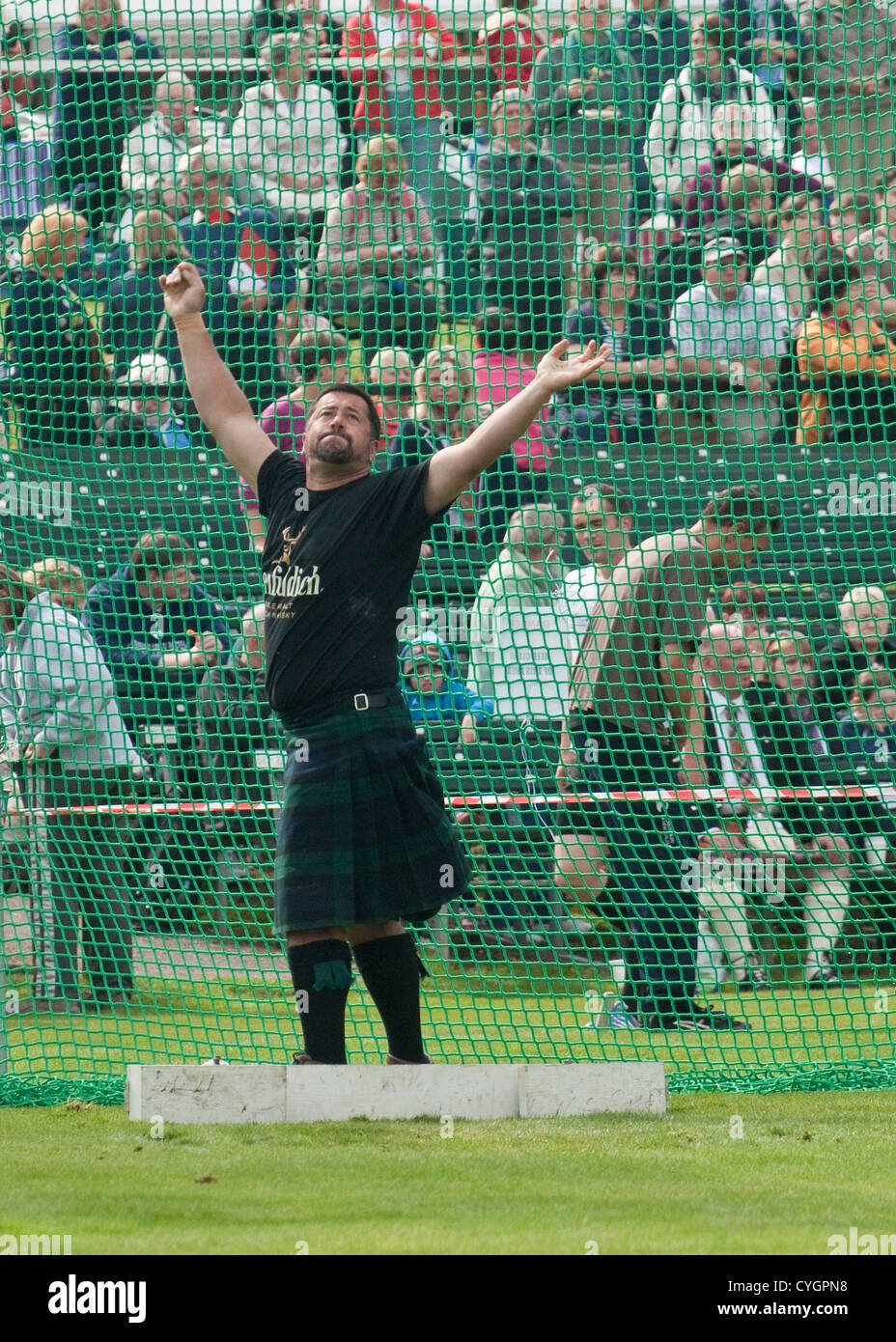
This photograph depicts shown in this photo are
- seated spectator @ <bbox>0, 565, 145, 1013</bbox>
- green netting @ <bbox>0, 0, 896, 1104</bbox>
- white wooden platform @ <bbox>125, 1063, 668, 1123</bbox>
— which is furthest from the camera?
green netting @ <bbox>0, 0, 896, 1104</bbox>

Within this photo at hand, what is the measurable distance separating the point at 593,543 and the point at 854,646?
1.03 m

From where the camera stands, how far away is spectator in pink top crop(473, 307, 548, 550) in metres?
6.11

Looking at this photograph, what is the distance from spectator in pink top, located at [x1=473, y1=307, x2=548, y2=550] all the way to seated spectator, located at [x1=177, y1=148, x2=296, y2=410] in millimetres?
726

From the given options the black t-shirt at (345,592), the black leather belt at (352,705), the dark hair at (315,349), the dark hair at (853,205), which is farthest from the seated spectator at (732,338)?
the black leather belt at (352,705)

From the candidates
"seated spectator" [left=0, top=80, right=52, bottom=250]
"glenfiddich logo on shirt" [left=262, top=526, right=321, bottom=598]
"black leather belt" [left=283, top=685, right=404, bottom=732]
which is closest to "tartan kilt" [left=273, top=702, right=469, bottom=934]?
"black leather belt" [left=283, top=685, right=404, bottom=732]

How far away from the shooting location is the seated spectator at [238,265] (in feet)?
21.0

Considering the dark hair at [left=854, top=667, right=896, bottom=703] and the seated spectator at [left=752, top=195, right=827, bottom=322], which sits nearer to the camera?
the dark hair at [left=854, top=667, right=896, bottom=703]

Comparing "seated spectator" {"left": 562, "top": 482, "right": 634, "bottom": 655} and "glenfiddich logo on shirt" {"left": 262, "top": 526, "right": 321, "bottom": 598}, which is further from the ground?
"seated spectator" {"left": 562, "top": 482, "right": 634, "bottom": 655}

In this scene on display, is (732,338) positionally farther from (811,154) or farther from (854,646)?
(854,646)

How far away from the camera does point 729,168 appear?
6.45 m

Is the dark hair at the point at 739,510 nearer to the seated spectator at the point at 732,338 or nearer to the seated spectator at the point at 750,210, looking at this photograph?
the seated spectator at the point at 732,338

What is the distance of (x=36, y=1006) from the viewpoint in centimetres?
555

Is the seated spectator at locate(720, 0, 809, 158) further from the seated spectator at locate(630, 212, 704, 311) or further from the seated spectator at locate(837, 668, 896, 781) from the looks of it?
the seated spectator at locate(837, 668, 896, 781)

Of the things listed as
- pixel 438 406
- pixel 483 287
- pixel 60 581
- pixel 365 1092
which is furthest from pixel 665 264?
pixel 365 1092
